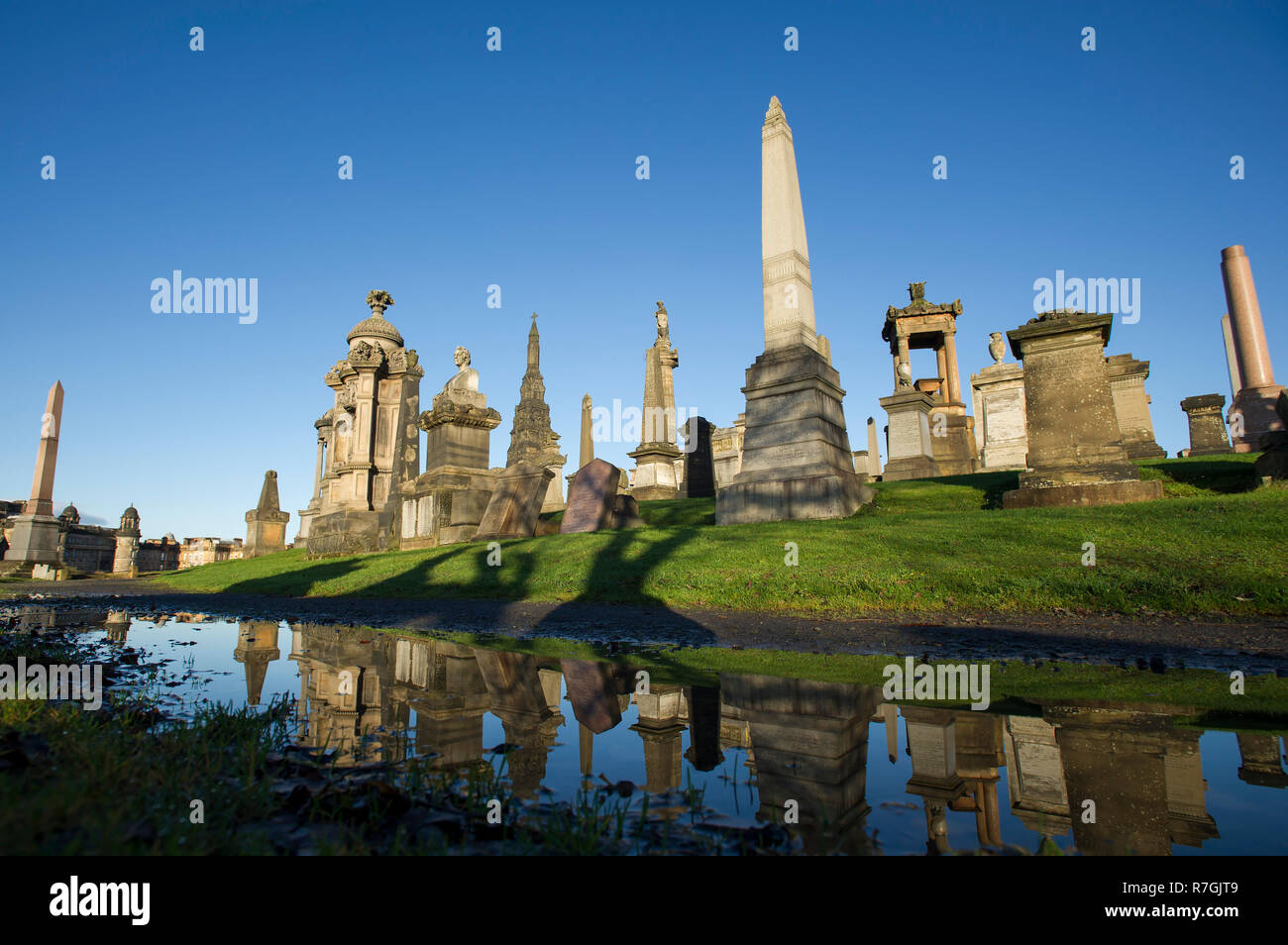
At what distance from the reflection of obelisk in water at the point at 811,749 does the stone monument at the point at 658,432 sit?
1628cm

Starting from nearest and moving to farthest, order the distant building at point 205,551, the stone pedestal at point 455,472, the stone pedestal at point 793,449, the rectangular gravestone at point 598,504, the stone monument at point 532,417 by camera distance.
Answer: the stone pedestal at point 793,449 → the rectangular gravestone at point 598,504 → the stone pedestal at point 455,472 → the stone monument at point 532,417 → the distant building at point 205,551

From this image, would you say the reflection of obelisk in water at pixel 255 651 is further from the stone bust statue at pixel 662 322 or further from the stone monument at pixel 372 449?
the stone bust statue at pixel 662 322

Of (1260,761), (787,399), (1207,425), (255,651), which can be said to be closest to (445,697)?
(255,651)

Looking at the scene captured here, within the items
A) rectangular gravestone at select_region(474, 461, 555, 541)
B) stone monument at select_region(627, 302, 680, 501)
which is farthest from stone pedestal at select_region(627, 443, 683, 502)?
rectangular gravestone at select_region(474, 461, 555, 541)

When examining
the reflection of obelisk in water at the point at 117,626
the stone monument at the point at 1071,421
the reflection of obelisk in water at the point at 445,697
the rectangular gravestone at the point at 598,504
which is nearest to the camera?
the reflection of obelisk in water at the point at 445,697

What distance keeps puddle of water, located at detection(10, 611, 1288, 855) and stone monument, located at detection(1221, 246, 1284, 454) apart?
22.9 meters

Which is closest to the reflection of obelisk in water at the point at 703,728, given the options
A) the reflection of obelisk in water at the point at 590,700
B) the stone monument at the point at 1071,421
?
the reflection of obelisk in water at the point at 590,700

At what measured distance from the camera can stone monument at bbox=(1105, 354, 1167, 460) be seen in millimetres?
17297

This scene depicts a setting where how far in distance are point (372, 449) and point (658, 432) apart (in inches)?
368

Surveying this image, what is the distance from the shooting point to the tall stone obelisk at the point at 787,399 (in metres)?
10.0
